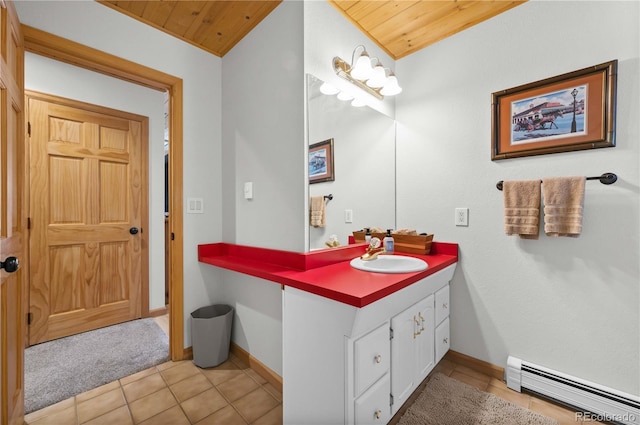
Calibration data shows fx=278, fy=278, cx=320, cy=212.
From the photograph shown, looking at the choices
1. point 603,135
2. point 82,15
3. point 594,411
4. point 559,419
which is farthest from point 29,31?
point 594,411

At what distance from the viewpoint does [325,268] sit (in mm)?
1564

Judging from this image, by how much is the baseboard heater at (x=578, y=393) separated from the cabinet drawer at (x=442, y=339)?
1.17 feet

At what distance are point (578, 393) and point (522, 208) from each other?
103 centimetres

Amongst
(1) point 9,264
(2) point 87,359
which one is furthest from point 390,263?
(2) point 87,359

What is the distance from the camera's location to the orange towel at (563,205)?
1.46 meters

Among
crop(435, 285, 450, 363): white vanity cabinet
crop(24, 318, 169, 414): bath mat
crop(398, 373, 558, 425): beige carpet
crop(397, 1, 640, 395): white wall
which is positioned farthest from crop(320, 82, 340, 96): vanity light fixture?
crop(24, 318, 169, 414): bath mat

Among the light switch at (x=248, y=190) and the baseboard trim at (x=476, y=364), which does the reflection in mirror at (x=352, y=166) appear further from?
the baseboard trim at (x=476, y=364)

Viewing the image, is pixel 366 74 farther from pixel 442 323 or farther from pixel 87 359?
pixel 87 359

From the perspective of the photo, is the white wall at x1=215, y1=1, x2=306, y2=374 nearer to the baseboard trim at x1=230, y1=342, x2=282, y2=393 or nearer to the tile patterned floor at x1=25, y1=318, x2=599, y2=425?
the baseboard trim at x1=230, y1=342, x2=282, y2=393

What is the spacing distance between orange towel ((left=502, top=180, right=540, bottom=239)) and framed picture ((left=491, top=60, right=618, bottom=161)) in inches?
8.1

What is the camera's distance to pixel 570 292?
1.56 meters

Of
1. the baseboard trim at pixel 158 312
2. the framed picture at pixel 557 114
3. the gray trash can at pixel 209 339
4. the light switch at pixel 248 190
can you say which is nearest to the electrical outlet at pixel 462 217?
the framed picture at pixel 557 114

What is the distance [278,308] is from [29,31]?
6.50 ft

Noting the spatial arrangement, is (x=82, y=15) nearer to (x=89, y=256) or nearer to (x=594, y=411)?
(x=89, y=256)
